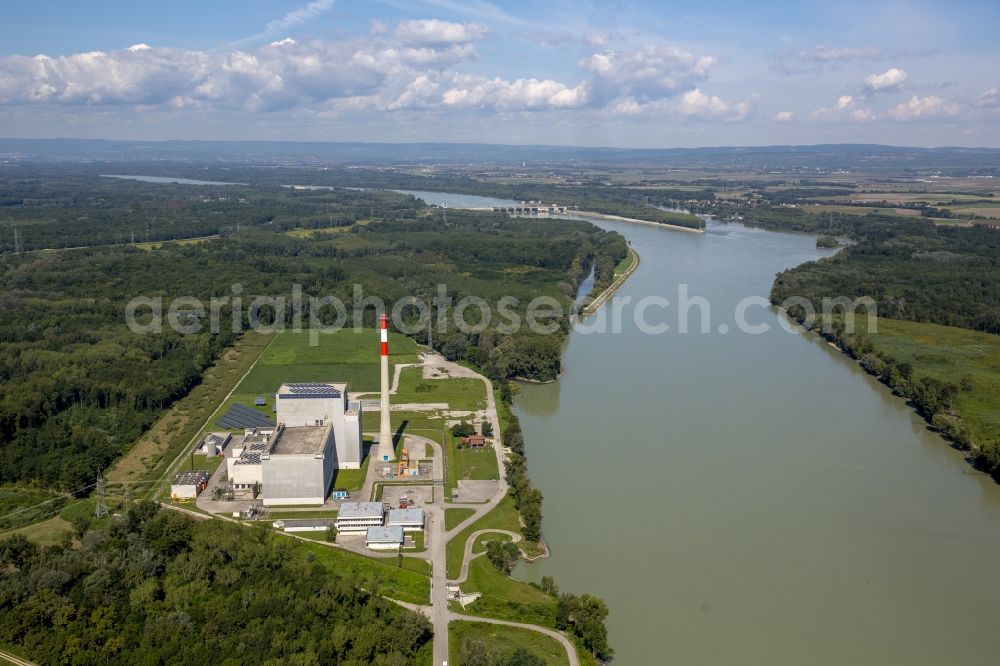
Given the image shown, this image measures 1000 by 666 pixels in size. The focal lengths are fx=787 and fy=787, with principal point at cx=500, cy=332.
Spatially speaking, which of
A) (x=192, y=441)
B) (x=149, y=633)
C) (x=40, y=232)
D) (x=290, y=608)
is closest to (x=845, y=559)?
(x=290, y=608)

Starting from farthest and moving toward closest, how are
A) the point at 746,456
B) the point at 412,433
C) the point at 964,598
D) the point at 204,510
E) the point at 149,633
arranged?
the point at 412,433 → the point at 746,456 → the point at 204,510 → the point at 964,598 → the point at 149,633

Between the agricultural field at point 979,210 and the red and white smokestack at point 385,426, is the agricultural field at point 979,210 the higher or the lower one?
the higher one

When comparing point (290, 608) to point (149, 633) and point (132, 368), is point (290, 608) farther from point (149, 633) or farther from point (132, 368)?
point (132, 368)

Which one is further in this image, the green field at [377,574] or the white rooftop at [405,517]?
the white rooftop at [405,517]

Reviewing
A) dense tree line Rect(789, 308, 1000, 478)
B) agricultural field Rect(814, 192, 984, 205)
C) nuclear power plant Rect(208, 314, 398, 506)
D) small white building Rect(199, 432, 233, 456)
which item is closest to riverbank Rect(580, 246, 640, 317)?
dense tree line Rect(789, 308, 1000, 478)

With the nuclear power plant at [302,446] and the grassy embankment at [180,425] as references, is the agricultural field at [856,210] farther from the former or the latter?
the nuclear power plant at [302,446]

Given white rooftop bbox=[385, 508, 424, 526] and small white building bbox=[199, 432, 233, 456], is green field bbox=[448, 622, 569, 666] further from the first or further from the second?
small white building bbox=[199, 432, 233, 456]

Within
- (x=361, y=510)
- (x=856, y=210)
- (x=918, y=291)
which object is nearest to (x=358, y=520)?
(x=361, y=510)

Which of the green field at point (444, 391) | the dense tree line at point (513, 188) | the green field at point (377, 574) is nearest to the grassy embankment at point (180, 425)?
the green field at point (444, 391)
